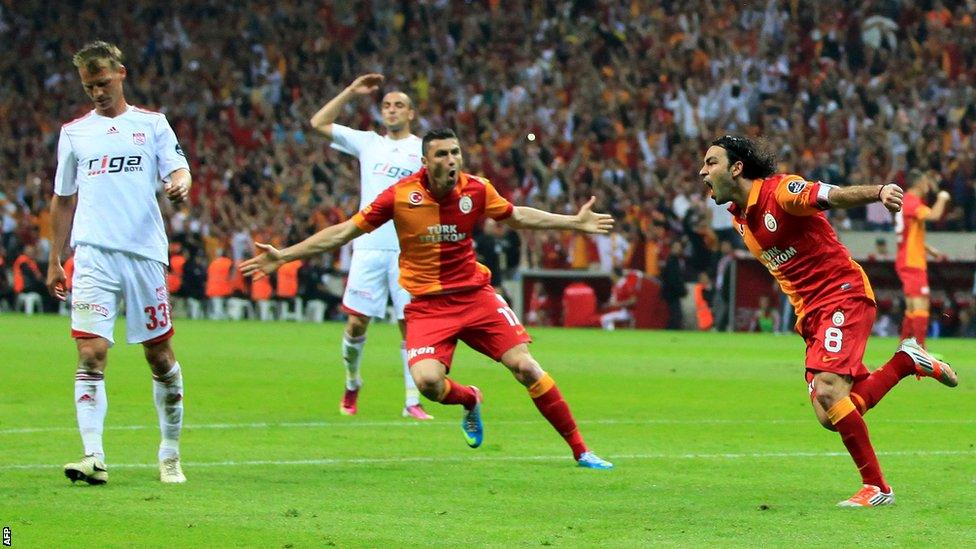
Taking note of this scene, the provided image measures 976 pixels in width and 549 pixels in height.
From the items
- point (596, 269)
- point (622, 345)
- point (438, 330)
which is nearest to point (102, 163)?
point (438, 330)

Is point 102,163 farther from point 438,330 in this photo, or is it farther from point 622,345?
point 622,345

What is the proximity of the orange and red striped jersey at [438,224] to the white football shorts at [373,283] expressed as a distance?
303 centimetres

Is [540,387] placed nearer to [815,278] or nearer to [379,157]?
[815,278]

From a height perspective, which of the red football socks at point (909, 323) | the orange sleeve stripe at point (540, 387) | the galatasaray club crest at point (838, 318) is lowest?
the red football socks at point (909, 323)

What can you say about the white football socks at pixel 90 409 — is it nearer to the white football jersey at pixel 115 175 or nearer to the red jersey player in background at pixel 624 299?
the white football jersey at pixel 115 175

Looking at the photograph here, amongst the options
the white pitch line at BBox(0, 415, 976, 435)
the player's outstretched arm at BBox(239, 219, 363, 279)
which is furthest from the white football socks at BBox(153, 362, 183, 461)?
the white pitch line at BBox(0, 415, 976, 435)

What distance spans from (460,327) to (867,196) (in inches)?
122

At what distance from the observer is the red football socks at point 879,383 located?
345 inches

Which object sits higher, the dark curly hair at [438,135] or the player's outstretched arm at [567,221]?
the dark curly hair at [438,135]

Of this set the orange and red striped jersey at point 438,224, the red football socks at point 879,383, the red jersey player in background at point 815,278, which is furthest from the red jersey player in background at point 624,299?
the red jersey player in background at point 815,278

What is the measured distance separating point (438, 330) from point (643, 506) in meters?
2.23

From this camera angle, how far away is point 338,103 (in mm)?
13086

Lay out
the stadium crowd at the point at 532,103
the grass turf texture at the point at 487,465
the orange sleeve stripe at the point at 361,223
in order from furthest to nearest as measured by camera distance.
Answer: the stadium crowd at the point at 532,103, the orange sleeve stripe at the point at 361,223, the grass turf texture at the point at 487,465

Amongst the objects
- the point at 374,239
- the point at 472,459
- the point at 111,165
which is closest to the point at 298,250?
the point at 111,165
